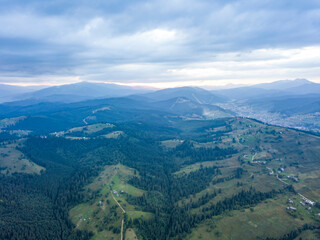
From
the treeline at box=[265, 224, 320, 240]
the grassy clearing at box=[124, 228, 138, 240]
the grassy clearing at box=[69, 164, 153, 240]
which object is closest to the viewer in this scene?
the treeline at box=[265, 224, 320, 240]

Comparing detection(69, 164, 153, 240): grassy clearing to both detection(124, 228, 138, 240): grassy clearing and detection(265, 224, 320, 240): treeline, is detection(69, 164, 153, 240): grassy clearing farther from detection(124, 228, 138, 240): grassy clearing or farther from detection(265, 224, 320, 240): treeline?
detection(265, 224, 320, 240): treeline

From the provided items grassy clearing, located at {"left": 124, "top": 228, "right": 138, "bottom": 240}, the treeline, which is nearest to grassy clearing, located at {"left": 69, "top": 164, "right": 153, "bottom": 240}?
grassy clearing, located at {"left": 124, "top": 228, "right": 138, "bottom": 240}

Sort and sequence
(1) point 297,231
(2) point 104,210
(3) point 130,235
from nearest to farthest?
(1) point 297,231 → (3) point 130,235 → (2) point 104,210

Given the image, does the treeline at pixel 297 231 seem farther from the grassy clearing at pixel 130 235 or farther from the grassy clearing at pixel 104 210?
the grassy clearing at pixel 104 210

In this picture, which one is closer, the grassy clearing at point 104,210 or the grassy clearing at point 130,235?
the grassy clearing at point 130,235

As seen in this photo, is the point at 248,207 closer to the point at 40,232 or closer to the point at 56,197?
the point at 40,232

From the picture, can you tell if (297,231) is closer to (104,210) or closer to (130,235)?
(130,235)

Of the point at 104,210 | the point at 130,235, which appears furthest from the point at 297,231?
the point at 104,210

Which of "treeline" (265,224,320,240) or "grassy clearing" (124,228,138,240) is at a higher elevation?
"treeline" (265,224,320,240)

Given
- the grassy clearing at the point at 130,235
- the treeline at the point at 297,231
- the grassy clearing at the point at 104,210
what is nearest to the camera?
the treeline at the point at 297,231

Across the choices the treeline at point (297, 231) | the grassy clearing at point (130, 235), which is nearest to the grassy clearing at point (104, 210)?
the grassy clearing at point (130, 235)

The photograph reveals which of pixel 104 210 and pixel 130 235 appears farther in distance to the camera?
pixel 104 210
